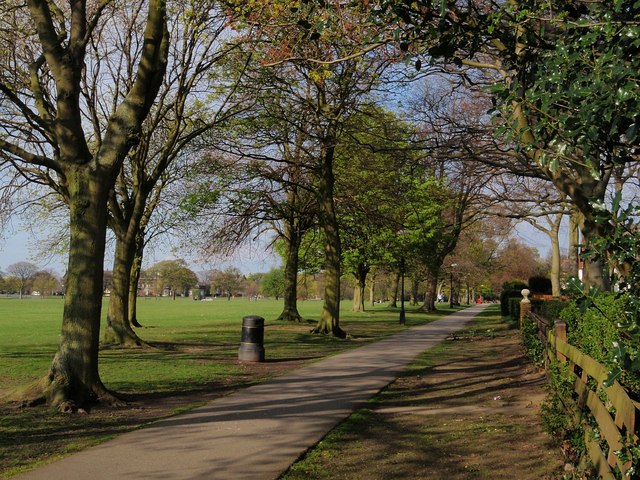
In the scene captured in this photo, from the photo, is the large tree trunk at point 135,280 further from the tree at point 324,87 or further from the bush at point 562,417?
the bush at point 562,417

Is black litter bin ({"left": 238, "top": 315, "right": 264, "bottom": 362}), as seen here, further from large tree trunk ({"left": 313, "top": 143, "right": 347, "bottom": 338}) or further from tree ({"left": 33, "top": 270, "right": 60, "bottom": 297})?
tree ({"left": 33, "top": 270, "right": 60, "bottom": 297})

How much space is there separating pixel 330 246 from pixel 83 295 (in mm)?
15350

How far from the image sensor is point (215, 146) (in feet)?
77.4

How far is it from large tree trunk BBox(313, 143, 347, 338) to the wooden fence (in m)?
17.4

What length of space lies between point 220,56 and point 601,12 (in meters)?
14.0

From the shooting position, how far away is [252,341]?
1605 centimetres

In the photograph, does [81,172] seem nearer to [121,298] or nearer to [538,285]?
[121,298]

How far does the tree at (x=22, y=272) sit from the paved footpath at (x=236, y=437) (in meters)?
150

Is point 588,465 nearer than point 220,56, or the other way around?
point 588,465

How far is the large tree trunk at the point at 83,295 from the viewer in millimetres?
9641

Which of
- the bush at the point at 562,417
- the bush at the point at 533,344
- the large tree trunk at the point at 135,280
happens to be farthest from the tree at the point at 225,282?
the bush at the point at 562,417

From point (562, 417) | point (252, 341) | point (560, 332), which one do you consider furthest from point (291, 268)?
point (562, 417)

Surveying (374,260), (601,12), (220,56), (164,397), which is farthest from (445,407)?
(374,260)

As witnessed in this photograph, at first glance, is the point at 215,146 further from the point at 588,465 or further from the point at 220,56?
the point at 588,465
